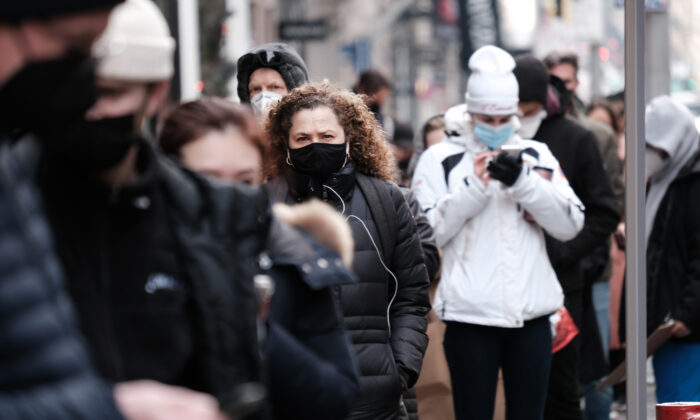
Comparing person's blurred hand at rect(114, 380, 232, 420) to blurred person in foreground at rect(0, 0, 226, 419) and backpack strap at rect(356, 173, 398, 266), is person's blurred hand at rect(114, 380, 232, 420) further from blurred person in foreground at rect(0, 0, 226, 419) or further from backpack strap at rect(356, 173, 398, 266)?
backpack strap at rect(356, 173, 398, 266)

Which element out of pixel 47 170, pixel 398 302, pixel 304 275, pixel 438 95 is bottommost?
pixel 438 95

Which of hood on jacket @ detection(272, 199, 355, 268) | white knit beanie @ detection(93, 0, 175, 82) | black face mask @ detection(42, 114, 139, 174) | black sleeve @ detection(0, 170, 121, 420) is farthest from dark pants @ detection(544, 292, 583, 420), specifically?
black sleeve @ detection(0, 170, 121, 420)

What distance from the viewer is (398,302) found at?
486 cm

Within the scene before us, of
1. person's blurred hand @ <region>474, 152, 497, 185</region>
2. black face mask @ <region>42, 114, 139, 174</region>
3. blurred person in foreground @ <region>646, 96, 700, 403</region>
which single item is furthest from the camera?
blurred person in foreground @ <region>646, 96, 700, 403</region>

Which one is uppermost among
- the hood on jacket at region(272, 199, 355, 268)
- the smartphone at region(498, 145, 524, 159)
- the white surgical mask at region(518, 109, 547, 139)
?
the hood on jacket at region(272, 199, 355, 268)

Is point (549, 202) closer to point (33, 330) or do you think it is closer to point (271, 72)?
point (271, 72)

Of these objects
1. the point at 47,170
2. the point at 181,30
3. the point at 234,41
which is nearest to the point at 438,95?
the point at 234,41

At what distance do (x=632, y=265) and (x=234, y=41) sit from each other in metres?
19.5

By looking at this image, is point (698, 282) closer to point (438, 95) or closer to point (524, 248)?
point (524, 248)

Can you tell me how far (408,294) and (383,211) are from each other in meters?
0.35

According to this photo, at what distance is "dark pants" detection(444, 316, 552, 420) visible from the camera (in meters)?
5.65

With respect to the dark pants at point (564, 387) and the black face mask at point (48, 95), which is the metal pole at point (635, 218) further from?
the black face mask at point (48, 95)

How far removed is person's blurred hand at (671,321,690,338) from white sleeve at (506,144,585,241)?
624 millimetres

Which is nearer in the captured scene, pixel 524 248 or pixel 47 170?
pixel 47 170
